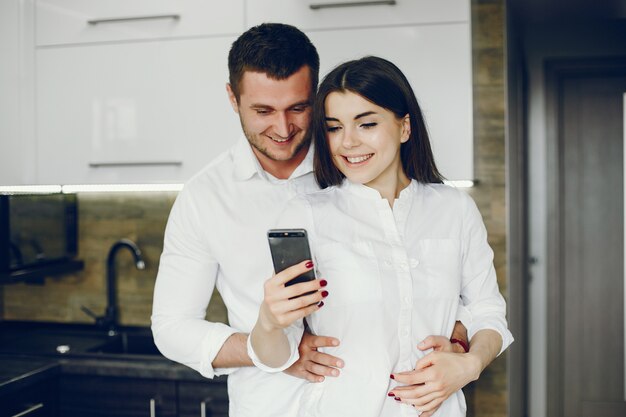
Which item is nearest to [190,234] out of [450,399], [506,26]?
[450,399]

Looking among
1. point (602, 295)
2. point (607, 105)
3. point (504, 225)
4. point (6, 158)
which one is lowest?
point (602, 295)

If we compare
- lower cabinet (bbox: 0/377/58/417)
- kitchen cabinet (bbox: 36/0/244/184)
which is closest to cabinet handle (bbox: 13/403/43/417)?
lower cabinet (bbox: 0/377/58/417)

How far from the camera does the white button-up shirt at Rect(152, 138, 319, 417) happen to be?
1.37m

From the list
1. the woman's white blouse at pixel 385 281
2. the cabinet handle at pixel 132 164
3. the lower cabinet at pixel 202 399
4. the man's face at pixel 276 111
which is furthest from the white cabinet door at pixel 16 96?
the woman's white blouse at pixel 385 281

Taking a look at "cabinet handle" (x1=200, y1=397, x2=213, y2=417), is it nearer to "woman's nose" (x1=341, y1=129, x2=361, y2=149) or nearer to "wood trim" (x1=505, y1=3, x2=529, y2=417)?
"wood trim" (x1=505, y1=3, x2=529, y2=417)

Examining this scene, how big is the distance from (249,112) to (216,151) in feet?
2.26

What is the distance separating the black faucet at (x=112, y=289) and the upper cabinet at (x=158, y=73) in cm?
38

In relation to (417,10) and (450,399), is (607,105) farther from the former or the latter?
(450,399)

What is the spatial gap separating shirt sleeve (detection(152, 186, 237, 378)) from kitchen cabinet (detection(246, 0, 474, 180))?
0.78 metres

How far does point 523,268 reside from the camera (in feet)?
10.1

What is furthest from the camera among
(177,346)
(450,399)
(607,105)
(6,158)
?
(607,105)

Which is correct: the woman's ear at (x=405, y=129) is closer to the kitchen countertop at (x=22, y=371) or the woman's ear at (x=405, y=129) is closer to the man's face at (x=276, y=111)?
the man's face at (x=276, y=111)

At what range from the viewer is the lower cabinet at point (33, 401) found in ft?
6.27

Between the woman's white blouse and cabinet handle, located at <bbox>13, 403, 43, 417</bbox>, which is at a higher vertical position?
the woman's white blouse
